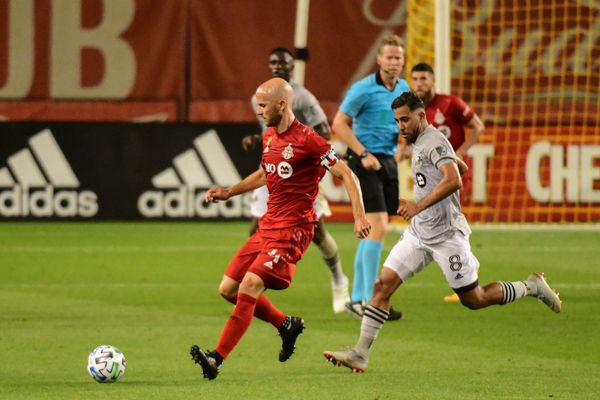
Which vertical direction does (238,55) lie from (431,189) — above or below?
below

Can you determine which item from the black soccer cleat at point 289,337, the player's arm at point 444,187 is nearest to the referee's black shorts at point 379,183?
the black soccer cleat at point 289,337

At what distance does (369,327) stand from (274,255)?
721 mm

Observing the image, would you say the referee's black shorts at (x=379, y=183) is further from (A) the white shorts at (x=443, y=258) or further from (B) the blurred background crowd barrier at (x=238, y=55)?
(B) the blurred background crowd barrier at (x=238, y=55)

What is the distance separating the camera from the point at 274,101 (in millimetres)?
7473

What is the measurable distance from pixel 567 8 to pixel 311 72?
4020mm

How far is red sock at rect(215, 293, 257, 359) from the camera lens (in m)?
7.30

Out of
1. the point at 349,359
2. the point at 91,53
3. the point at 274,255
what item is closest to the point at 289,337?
the point at 349,359

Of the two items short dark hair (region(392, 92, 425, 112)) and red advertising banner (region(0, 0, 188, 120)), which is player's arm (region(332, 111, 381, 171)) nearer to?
short dark hair (region(392, 92, 425, 112))

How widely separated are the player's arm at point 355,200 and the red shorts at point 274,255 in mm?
487

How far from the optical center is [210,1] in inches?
807

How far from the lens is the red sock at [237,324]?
288 inches

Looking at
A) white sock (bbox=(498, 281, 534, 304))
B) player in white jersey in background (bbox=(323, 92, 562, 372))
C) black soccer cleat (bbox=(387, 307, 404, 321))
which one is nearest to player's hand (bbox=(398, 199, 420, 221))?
player in white jersey in background (bbox=(323, 92, 562, 372))

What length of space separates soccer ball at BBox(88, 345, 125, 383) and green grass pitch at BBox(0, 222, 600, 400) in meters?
0.07

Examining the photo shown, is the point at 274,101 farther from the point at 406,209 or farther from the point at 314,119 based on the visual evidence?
the point at 314,119
